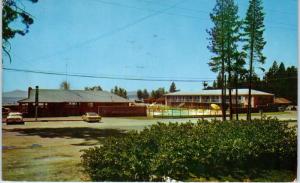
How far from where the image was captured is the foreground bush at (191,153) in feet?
25.7

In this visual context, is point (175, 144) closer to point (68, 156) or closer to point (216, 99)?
point (68, 156)

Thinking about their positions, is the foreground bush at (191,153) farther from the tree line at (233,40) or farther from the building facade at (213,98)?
the building facade at (213,98)

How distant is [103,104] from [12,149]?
1716 cm

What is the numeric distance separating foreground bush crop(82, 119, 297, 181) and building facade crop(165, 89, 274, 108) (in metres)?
11.9

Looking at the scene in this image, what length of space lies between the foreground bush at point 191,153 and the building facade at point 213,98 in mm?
11906

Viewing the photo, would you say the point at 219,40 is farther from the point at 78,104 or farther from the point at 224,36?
the point at 78,104

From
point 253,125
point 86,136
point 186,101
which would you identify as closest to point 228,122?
point 253,125

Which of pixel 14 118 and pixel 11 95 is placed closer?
pixel 11 95

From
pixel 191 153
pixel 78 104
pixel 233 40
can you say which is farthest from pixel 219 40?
pixel 78 104

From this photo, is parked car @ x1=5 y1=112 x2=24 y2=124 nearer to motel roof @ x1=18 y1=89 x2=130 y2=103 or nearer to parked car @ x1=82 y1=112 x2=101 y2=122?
parked car @ x1=82 y1=112 x2=101 y2=122

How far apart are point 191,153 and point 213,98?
1084 inches

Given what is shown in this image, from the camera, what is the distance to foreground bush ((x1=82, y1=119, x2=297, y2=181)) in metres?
7.82

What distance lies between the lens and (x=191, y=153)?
327 inches

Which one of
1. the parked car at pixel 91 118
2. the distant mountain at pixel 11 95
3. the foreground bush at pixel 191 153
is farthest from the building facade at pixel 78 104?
the foreground bush at pixel 191 153
